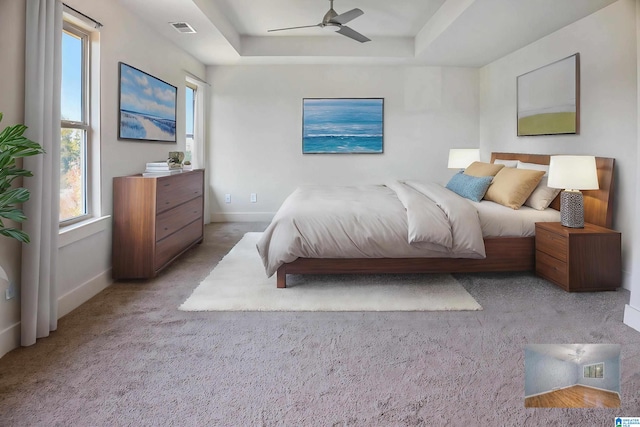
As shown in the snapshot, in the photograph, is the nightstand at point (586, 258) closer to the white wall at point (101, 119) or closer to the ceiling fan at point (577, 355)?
the ceiling fan at point (577, 355)

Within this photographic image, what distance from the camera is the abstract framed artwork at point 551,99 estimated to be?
12.6 ft

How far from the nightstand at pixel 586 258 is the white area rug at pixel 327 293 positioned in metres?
0.76

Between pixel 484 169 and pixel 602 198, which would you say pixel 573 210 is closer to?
pixel 602 198

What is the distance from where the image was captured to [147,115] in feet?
13.4

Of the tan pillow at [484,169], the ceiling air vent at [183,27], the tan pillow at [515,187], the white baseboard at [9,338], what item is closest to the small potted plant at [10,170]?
the white baseboard at [9,338]

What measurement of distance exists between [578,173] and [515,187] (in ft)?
1.93

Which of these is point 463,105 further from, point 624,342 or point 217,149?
point 624,342

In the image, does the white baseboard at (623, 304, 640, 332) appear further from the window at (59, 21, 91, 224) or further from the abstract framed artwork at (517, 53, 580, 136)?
the window at (59, 21, 91, 224)

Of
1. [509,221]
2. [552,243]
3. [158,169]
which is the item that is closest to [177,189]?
[158,169]

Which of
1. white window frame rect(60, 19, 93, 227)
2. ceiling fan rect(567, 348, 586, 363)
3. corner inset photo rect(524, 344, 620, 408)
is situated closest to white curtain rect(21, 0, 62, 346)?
white window frame rect(60, 19, 93, 227)

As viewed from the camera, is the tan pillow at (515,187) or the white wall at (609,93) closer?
the white wall at (609,93)

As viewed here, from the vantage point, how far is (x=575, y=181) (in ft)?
10.5

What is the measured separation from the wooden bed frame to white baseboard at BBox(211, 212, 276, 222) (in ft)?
10.7

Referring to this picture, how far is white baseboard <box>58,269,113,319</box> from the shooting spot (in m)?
2.73
